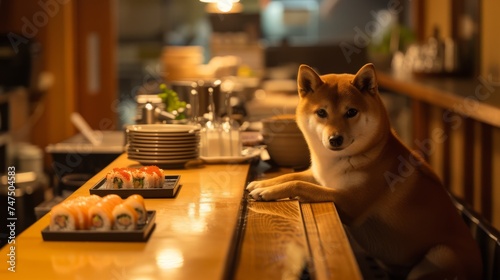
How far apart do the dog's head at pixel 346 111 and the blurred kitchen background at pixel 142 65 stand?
2071 millimetres

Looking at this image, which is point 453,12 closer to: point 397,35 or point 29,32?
point 397,35

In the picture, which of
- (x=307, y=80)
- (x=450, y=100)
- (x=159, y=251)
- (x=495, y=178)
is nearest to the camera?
(x=159, y=251)

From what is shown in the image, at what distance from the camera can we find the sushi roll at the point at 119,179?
2623 mm

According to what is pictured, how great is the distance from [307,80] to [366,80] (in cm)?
20

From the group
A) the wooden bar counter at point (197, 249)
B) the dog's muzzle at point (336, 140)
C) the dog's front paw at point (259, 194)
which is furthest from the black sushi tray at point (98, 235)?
the dog's muzzle at point (336, 140)

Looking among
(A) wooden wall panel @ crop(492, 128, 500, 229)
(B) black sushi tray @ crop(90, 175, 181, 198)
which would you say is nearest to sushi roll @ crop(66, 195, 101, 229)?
(B) black sushi tray @ crop(90, 175, 181, 198)

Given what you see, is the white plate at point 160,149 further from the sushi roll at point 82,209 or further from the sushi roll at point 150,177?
the sushi roll at point 82,209

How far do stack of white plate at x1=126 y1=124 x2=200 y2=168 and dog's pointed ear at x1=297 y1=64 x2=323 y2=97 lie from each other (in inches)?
23.6

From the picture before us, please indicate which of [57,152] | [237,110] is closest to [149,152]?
[57,152]

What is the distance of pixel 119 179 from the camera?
2625 mm

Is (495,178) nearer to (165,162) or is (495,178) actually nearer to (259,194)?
(165,162)

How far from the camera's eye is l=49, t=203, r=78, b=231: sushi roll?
2.11 meters

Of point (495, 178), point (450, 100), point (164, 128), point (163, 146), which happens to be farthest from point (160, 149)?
point (495, 178)

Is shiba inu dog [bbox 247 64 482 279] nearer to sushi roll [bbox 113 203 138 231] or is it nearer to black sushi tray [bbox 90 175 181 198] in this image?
black sushi tray [bbox 90 175 181 198]
